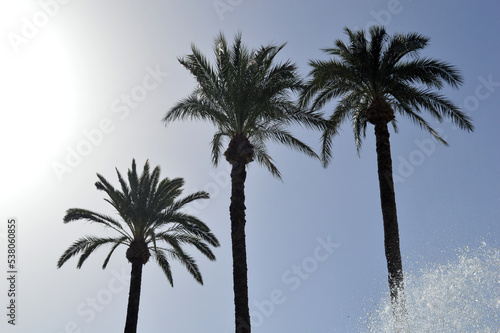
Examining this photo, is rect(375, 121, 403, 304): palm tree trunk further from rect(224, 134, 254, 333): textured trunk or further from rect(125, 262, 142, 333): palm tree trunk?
rect(125, 262, 142, 333): palm tree trunk

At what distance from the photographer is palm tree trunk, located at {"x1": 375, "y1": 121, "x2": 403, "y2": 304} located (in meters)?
13.5

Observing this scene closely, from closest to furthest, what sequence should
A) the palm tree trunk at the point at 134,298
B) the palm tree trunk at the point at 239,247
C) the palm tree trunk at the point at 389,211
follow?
1. the palm tree trunk at the point at 389,211
2. the palm tree trunk at the point at 239,247
3. the palm tree trunk at the point at 134,298

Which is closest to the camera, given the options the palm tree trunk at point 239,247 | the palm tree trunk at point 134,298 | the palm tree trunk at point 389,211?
the palm tree trunk at point 389,211

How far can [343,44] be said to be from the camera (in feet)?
54.9

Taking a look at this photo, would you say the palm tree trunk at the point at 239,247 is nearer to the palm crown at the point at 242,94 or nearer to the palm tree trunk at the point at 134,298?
the palm crown at the point at 242,94

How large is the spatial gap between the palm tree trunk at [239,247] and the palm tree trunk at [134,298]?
647cm

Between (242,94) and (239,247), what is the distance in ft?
16.7

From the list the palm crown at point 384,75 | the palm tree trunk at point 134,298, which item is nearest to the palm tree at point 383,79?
the palm crown at point 384,75

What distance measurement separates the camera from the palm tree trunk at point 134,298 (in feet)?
66.0

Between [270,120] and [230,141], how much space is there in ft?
6.10

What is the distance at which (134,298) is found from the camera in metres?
20.4

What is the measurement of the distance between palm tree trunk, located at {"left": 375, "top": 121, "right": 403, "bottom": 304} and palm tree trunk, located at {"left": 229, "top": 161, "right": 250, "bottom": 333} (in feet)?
13.7

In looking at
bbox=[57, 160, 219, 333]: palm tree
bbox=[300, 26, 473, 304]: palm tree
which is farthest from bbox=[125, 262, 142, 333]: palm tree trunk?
bbox=[300, 26, 473, 304]: palm tree

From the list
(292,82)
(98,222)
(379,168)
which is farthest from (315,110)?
(98,222)
